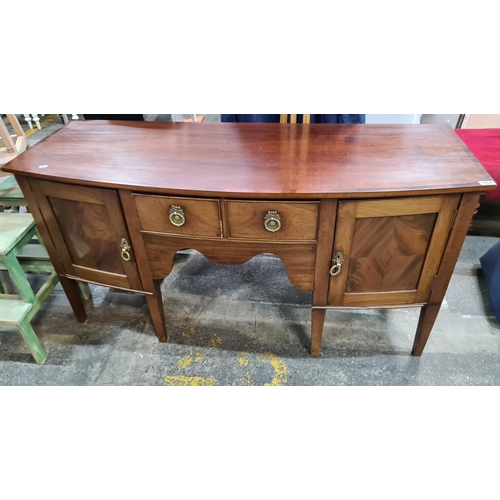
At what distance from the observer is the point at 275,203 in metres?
1.14

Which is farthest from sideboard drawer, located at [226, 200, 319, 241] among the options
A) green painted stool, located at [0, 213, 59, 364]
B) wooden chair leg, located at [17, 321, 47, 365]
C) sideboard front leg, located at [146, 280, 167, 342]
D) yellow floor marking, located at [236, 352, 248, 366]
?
wooden chair leg, located at [17, 321, 47, 365]

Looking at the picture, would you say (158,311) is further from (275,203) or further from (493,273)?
(493,273)

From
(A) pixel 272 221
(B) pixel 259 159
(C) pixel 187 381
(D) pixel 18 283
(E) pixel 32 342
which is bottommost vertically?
(C) pixel 187 381

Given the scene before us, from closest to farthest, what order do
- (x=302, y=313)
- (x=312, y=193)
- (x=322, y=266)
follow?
(x=312, y=193) < (x=322, y=266) < (x=302, y=313)

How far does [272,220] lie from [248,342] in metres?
0.72

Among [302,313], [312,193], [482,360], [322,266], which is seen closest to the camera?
[312,193]

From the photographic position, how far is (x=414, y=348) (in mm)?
1595

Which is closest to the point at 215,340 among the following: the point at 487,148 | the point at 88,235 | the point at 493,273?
the point at 88,235

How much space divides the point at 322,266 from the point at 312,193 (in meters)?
0.29

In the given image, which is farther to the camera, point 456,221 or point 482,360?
point 482,360

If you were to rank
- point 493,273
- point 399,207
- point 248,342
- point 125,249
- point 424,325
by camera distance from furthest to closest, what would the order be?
point 493,273, point 248,342, point 424,325, point 125,249, point 399,207

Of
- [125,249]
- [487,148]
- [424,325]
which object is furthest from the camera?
[487,148]

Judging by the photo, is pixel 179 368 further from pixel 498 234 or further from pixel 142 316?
pixel 498 234

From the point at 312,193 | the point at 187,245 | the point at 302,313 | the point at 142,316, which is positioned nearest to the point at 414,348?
the point at 302,313
